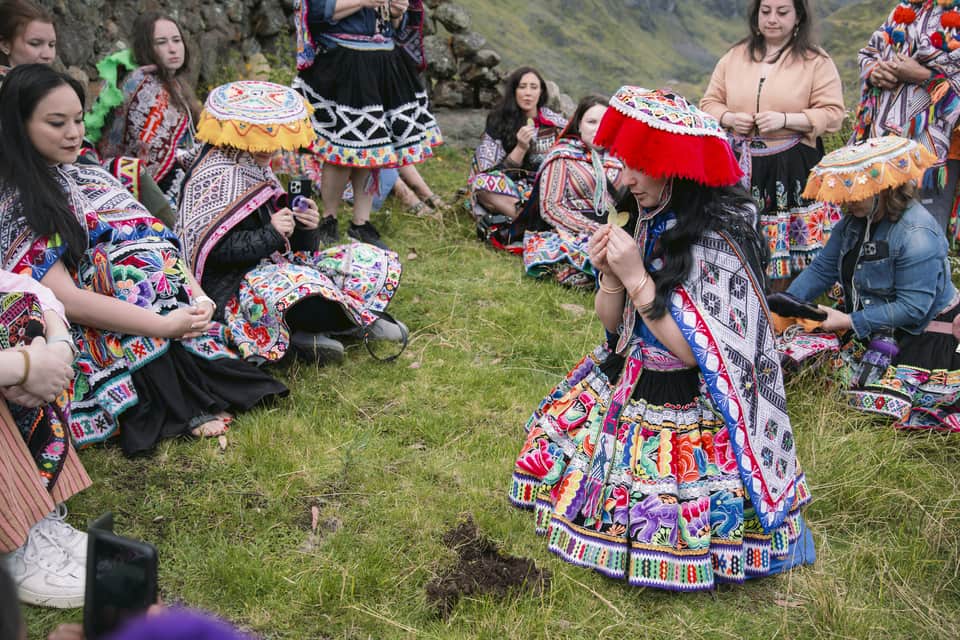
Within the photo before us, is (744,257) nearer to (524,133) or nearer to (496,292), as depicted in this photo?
(496,292)

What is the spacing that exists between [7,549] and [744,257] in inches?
94.5

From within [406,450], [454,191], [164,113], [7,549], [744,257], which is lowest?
[454,191]

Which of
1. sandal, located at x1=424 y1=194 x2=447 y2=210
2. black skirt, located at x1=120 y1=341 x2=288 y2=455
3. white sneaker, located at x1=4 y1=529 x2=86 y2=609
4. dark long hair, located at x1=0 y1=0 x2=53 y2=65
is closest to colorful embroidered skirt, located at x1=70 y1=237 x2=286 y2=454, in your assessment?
black skirt, located at x1=120 y1=341 x2=288 y2=455

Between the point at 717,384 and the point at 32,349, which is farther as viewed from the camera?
the point at 717,384

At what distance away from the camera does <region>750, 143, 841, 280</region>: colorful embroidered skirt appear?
4.61 m

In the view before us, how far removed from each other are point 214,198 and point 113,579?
292 cm

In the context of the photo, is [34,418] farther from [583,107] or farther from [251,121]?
[583,107]

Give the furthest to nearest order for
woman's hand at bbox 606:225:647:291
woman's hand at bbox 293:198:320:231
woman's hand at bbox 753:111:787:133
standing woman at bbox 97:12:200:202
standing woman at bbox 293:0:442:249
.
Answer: standing woman at bbox 293:0:442:249, standing woman at bbox 97:12:200:202, woman's hand at bbox 753:111:787:133, woman's hand at bbox 293:198:320:231, woman's hand at bbox 606:225:647:291

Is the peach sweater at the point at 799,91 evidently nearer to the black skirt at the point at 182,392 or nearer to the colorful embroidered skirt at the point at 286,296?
the colorful embroidered skirt at the point at 286,296

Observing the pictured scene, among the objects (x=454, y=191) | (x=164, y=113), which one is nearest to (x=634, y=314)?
(x=164, y=113)

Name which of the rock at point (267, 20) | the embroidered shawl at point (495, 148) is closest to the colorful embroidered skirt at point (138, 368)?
the embroidered shawl at point (495, 148)

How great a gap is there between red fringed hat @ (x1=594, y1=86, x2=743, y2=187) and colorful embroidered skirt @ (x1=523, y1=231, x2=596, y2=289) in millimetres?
2785

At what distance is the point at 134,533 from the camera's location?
2.86 m

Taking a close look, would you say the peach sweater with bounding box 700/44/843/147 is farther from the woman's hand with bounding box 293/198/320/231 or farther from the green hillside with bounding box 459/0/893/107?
the green hillside with bounding box 459/0/893/107
